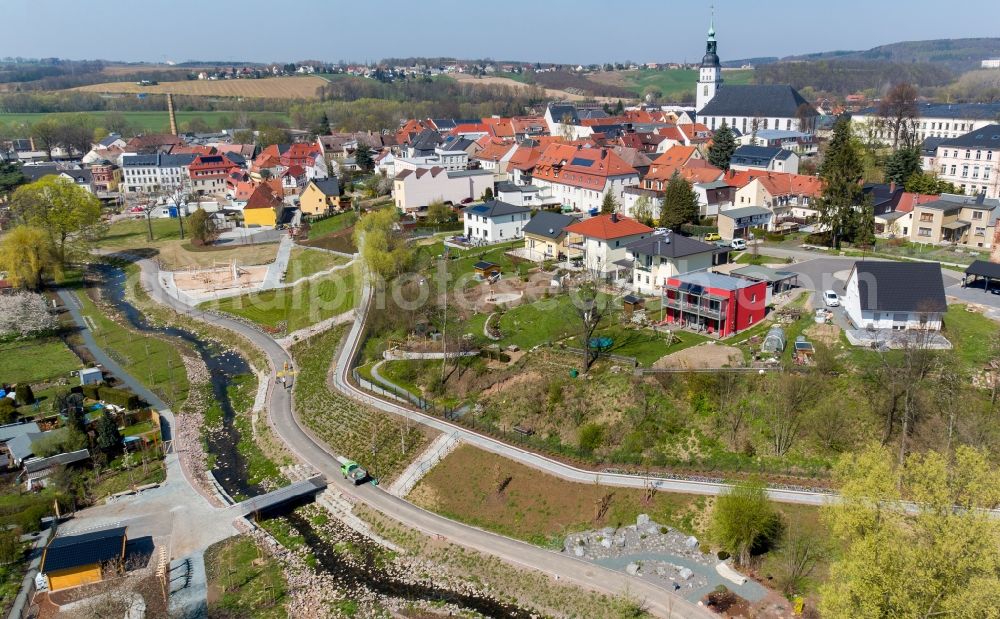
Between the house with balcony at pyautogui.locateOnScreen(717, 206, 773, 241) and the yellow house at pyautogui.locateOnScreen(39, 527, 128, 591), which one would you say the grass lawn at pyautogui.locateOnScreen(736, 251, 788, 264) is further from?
the yellow house at pyautogui.locateOnScreen(39, 527, 128, 591)

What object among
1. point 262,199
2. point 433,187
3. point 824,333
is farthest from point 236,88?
point 824,333

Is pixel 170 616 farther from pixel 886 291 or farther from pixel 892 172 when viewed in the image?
pixel 892 172

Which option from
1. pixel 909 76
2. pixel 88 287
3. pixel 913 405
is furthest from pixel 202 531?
pixel 909 76

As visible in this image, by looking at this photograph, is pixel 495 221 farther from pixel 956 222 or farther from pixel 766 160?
pixel 956 222

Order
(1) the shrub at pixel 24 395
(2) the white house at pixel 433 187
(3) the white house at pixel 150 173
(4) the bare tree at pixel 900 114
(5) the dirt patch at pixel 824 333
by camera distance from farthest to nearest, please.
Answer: (3) the white house at pixel 150 173 → (4) the bare tree at pixel 900 114 → (2) the white house at pixel 433 187 → (1) the shrub at pixel 24 395 → (5) the dirt patch at pixel 824 333

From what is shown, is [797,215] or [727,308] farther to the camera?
[797,215]

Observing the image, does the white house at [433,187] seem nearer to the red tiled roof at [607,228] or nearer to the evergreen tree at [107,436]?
the red tiled roof at [607,228]

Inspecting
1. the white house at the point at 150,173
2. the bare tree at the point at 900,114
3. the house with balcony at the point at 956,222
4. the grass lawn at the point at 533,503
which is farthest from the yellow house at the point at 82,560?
the white house at the point at 150,173
